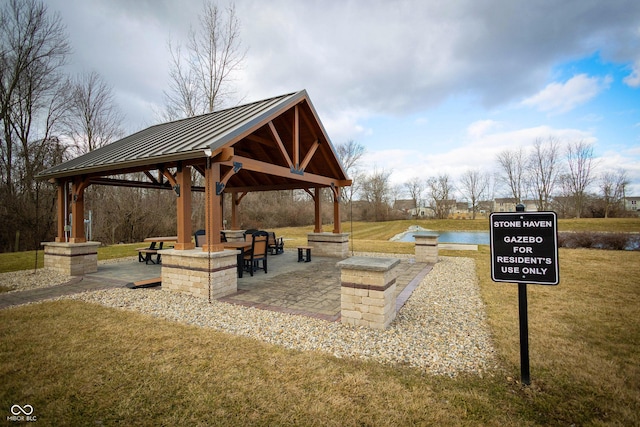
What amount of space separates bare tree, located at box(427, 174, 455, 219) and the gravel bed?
135 ft

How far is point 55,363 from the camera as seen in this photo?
3.14 meters

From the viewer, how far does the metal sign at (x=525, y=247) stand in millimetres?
2715

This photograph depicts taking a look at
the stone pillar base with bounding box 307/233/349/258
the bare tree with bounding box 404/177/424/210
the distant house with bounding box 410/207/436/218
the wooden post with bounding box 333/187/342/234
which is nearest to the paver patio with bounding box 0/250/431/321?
the stone pillar base with bounding box 307/233/349/258

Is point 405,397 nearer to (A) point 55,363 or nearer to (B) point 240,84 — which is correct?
(A) point 55,363

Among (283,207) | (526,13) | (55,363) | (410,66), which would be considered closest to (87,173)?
(55,363)

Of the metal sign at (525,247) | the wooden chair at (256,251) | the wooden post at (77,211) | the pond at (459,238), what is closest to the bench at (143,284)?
the wooden chair at (256,251)

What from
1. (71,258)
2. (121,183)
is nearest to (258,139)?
(121,183)

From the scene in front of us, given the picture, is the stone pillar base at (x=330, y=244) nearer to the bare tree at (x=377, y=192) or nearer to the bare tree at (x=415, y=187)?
the bare tree at (x=377, y=192)

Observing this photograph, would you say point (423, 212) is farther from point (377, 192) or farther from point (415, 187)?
point (377, 192)

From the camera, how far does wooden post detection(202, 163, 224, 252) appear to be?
5.71 metres

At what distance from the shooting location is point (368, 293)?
4.20 metres

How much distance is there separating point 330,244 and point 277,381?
28.3 ft

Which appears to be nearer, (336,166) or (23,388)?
(23,388)

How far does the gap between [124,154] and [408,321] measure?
7.71m
